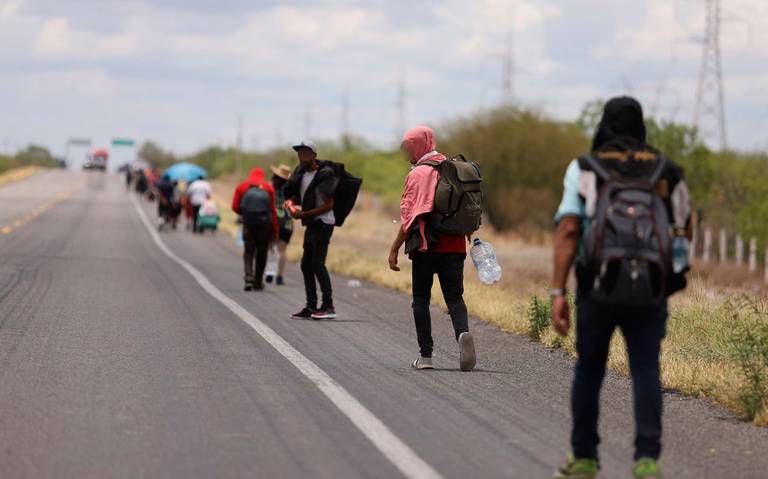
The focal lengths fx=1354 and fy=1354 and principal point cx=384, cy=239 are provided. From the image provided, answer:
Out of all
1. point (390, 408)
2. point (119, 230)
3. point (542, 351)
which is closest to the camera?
point (390, 408)

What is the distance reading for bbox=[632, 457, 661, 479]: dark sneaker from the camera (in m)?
6.37

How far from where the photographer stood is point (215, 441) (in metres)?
7.42

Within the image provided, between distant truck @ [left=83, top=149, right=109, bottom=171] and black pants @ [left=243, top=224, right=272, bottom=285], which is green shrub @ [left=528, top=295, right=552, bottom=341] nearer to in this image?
black pants @ [left=243, top=224, right=272, bottom=285]

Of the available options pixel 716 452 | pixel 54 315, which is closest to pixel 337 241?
pixel 54 315

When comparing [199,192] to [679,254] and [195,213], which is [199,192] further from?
→ [679,254]

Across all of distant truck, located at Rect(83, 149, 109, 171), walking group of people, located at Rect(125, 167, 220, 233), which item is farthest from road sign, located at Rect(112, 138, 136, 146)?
walking group of people, located at Rect(125, 167, 220, 233)

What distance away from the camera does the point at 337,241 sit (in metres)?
41.1

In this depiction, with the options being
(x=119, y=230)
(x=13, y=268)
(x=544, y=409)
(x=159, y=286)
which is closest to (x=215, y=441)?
(x=544, y=409)

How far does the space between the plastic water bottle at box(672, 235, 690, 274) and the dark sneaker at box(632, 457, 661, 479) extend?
903 millimetres

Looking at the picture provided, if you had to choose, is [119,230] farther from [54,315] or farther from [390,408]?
[390,408]

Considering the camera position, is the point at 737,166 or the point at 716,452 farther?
the point at 737,166

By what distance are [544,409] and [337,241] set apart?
105 ft

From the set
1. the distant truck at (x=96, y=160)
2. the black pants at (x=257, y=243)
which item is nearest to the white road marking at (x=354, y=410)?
the black pants at (x=257, y=243)

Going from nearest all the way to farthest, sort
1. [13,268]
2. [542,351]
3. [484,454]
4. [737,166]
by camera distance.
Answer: [484,454], [542,351], [13,268], [737,166]
